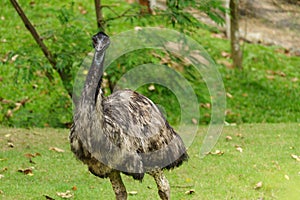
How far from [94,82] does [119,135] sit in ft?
2.12

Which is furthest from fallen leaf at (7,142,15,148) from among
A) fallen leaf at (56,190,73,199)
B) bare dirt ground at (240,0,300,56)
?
bare dirt ground at (240,0,300,56)

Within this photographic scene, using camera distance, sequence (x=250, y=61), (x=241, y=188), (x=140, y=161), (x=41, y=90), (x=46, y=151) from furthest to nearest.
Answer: (x=250, y=61)
(x=41, y=90)
(x=46, y=151)
(x=241, y=188)
(x=140, y=161)

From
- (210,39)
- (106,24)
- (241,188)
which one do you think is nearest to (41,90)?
(106,24)

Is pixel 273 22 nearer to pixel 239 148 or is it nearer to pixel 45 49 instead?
pixel 45 49

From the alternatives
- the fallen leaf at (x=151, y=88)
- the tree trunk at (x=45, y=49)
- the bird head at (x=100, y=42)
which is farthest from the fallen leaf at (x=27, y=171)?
the fallen leaf at (x=151, y=88)

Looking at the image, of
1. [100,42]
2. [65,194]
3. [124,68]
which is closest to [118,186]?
[100,42]

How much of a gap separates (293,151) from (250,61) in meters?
7.59

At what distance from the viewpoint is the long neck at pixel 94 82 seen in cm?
558

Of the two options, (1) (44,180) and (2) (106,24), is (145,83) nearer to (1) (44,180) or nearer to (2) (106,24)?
(2) (106,24)

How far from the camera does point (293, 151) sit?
10461 mm

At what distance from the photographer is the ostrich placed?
222 inches

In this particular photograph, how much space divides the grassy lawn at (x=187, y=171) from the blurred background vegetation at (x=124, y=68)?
4.87 feet

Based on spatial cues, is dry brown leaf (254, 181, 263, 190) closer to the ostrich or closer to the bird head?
the ostrich

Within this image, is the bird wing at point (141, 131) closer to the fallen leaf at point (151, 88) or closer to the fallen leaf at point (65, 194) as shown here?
the fallen leaf at point (65, 194)
